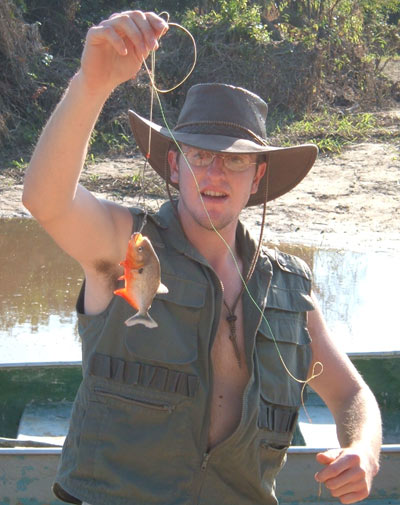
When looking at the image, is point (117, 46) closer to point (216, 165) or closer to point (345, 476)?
point (216, 165)

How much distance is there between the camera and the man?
236 centimetres

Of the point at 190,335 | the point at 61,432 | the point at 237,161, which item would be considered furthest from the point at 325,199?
the point at 190,335

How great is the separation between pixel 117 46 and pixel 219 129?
649 mm

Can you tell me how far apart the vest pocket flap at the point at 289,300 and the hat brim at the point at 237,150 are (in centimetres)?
41

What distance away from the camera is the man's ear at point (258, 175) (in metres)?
2.94

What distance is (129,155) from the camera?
1243cm

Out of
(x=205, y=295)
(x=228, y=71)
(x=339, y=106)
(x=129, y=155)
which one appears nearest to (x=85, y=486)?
(x=205, y=295)

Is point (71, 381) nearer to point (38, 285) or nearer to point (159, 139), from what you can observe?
point (159, 139)

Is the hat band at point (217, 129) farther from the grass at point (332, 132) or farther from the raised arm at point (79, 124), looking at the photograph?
the grass at point (332, 132)

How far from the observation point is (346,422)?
276 cm

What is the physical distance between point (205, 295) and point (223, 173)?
381 mm

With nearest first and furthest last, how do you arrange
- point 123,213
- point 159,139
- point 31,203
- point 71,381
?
point 31,203 → point 123,213 → point 159,139 → point 71,381

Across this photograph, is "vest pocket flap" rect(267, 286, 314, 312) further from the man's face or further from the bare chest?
the man's face

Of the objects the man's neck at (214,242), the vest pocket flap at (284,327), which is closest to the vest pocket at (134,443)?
the vest pocket flap at (284,327)
